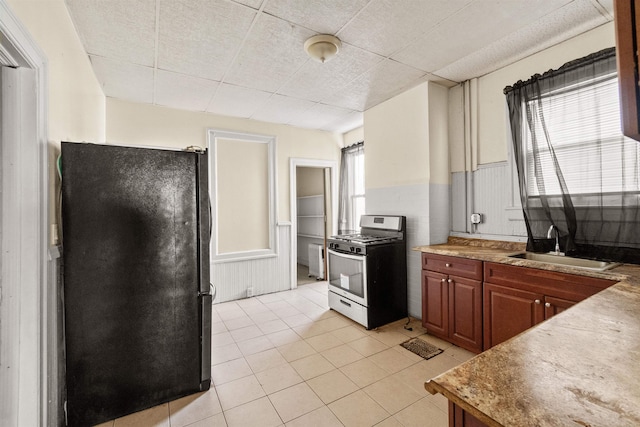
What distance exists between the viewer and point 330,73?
3.00 metres

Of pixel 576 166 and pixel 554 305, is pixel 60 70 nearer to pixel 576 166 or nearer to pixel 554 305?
pixel 554 305

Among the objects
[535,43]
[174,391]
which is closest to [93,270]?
[174,391]

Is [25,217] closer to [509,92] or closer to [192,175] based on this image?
[192,175]

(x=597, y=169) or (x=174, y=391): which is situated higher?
(x=597, y=169)

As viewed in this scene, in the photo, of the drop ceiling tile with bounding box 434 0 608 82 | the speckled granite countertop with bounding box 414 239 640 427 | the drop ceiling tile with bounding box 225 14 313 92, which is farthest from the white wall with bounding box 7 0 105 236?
the drop ceiling tile with bounding box 434 0 608 82

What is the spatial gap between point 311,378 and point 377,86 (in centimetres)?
306

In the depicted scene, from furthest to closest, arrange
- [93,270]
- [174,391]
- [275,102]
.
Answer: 1. [275,102]
2. [174,391]
3. [93,270]

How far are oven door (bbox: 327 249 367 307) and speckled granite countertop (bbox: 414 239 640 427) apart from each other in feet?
6.98

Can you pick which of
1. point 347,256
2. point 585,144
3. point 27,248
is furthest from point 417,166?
point 27,248

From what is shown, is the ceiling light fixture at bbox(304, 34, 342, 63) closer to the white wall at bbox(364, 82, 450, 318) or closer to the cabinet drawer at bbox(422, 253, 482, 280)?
the white wall at bbox(364, 82, 450, 318)

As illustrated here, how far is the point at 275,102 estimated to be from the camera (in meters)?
3.78

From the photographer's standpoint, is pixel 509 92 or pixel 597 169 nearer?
pixel 597 169

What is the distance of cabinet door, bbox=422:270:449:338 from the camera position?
111 inches

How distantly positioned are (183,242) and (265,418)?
131 cm
